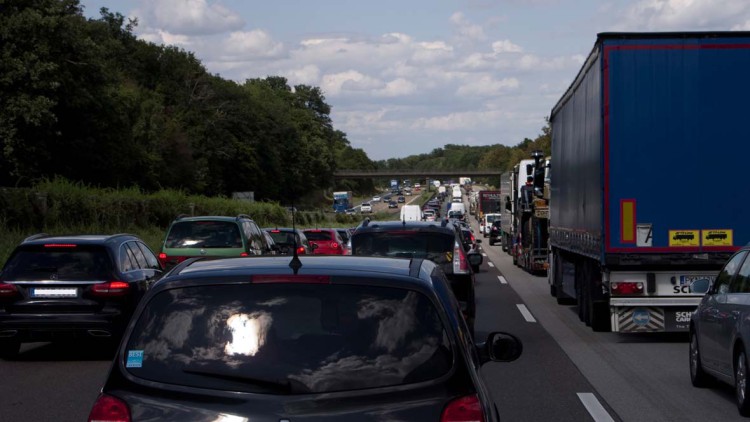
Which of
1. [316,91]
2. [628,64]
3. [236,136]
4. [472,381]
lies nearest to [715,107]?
[628,64]

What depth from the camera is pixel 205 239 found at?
18.7 metres

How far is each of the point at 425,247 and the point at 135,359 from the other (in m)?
10.5

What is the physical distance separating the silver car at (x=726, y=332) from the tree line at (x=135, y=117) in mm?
43356

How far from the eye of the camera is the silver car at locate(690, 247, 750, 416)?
29.5 feet

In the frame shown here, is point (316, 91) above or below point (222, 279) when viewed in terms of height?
above

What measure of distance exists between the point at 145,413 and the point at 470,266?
10.7m

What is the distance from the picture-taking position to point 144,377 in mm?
4191

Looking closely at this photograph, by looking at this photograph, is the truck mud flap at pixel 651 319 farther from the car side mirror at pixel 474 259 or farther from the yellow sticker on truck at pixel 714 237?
the car side mirror at pixel 474 259

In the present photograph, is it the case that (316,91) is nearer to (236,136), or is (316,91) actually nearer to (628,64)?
(236,136)

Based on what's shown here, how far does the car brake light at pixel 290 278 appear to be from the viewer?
14.1ft

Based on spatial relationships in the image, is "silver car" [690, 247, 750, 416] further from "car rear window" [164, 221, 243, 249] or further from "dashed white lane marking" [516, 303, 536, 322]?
"car rear window" [164, 221, 243, 249]

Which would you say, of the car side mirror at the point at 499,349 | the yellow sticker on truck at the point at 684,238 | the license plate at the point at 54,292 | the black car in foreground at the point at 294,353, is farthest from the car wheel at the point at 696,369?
the license plate at the point at 54,292

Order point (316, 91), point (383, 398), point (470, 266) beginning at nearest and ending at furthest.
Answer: point (383, 398)
point (470, 266)
point (316, 91)

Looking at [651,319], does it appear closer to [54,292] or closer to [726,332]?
[726,332]
